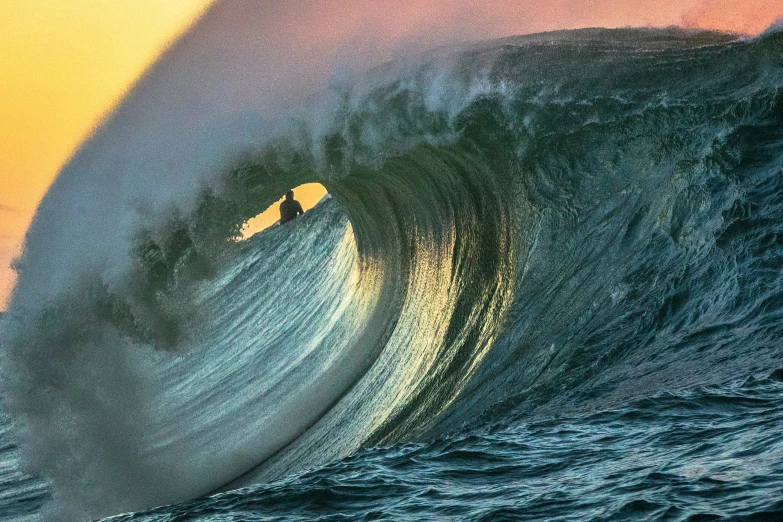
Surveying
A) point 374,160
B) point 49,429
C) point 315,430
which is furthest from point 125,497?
point 374,160

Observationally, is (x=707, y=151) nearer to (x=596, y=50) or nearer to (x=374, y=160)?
(x=596, y=50)

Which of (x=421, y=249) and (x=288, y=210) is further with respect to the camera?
(x=288, y=210)

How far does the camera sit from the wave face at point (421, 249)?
7.14 metres

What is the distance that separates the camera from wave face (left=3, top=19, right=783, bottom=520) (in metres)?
7.14

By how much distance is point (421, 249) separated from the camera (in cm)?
Result: 1135

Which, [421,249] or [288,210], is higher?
[288,210]

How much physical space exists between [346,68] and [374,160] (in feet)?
3.03

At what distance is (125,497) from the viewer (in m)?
9.41

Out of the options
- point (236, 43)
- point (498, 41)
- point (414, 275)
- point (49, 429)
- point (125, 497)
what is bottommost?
point (125, 497)

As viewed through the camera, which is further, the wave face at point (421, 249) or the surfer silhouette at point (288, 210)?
the surfer silhouette at point (288, 210)

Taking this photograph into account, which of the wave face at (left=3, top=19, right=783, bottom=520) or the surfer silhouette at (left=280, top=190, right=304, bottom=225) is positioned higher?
the surfer silhouette at (left=280, top=190, right=304, bottom=225)

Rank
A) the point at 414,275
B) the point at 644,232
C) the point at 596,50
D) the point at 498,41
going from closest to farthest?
the point at 644,232, the point at 596,50, the point at 498,41, the point at 414,275

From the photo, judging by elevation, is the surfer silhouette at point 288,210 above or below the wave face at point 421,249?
above

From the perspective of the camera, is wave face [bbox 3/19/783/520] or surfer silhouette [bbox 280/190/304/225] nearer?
wave face [bbox 3/19/783/520]
